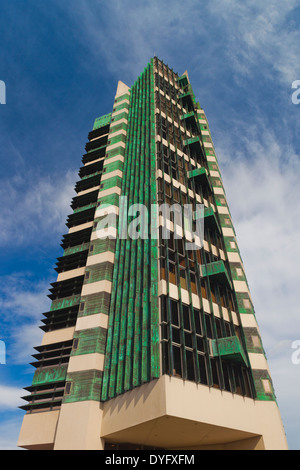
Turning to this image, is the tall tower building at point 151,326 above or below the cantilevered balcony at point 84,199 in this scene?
below

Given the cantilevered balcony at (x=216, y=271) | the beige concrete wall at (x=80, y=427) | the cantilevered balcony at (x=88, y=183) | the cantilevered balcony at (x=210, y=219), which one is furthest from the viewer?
the cantilevered balcony at (x=88, y=183)

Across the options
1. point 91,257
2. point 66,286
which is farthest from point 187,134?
point 66,286

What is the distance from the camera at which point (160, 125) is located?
4384 centimetres

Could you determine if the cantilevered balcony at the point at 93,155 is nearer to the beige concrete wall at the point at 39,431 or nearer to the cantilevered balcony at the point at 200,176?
the cantilevered balcony at the point at 200,176

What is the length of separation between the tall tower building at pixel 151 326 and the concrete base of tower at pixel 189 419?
0.27ft

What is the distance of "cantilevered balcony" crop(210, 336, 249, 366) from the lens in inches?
1030

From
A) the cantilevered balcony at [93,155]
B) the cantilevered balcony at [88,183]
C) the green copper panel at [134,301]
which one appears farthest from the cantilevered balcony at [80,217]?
the cantilevered balcony at [93,155]

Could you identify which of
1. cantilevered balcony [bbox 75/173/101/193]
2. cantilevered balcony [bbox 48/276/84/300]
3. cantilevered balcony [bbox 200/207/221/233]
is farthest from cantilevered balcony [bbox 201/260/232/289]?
cantilevered balcony [bbox 75/173/101/193]

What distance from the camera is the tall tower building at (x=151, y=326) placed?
23.6m

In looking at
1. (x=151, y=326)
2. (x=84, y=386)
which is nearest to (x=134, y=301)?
(x=151, y=326)

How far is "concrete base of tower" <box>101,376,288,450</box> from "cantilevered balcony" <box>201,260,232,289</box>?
35.2 feet

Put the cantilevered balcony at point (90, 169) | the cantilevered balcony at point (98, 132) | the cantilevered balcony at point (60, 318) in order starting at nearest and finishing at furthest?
the cantilevered balcony at point (60, 318) → the cantilevered balcony at point (90, 169) → the cantilevered balcony at point (98, 132)

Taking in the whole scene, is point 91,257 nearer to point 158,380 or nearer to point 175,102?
point 158,380
